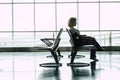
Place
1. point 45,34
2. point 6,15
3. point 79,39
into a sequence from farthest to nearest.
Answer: point 45,34 < point 6,15 < point 79,39

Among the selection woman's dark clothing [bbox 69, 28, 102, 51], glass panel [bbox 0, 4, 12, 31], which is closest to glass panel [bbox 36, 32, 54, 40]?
glass panel [bbox 0, 4, 12, 31]

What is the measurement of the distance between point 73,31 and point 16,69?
5.20 feet

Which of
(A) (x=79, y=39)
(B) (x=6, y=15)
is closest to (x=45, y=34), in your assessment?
(B) (x=6, y=15)

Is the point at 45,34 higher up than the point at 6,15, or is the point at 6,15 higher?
the point at 6,15

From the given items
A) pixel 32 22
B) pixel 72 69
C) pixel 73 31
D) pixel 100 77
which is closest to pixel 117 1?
pixel 32 22

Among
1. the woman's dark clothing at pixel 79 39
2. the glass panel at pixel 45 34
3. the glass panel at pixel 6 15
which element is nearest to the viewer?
the woman's dark clothing at pixel 79 39

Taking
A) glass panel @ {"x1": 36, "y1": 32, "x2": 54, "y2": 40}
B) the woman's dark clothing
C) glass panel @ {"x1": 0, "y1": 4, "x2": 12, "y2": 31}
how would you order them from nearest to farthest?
the woman's dark clothing → glass panel @ {"x1": 36, "y1": 32, "x2": 54, "y2": 40} → glass panel @ {"x1": 0, "y1": 4, "x2": 12, "y2": 31}

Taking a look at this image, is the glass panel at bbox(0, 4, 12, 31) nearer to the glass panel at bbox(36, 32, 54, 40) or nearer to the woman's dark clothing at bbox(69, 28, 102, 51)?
the glass panel at bbox(36, 32, 54, 40)

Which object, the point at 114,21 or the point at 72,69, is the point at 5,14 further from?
the point at 72,69

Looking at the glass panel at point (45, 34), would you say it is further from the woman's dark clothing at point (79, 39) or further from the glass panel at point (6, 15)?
the woman's dark clothing at point (79, 39)

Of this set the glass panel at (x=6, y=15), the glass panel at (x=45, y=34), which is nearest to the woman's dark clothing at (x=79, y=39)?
the glass panel at (x=45, y=34)

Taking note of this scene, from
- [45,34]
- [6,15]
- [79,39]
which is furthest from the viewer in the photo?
[45,34]

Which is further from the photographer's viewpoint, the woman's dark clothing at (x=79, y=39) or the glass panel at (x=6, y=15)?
the glass panel at (x=6, y=15)

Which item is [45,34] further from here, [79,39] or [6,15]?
[79,39]
